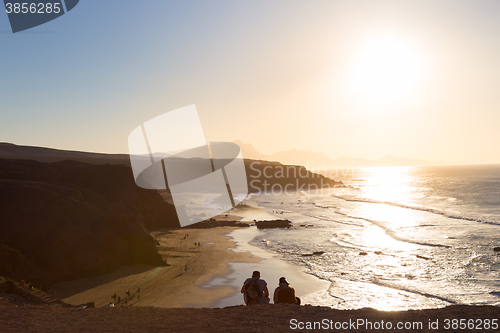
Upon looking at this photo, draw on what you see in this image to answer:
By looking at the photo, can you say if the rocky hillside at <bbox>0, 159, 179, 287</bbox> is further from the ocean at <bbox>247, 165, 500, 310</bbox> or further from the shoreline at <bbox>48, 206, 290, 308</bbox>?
the ocean at <bbox>247, 165, 500, 310</bbox>

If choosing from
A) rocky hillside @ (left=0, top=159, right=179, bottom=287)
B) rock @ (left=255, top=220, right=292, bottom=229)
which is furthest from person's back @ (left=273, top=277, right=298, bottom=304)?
rock @ (left=255, top=220, right=292, bottom=229)

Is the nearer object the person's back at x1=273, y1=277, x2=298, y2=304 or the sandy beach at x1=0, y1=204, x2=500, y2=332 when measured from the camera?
the sandy beach at x1=0, y1=204, x2=500, y2=332

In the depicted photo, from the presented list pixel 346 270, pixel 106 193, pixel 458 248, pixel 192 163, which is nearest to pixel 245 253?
pixel 346 270

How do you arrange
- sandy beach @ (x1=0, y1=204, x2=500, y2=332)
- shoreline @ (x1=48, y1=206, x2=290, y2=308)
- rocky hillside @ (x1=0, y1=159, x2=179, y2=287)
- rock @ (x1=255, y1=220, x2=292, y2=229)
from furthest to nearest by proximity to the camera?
rock @ (x1=255, y1=220, x2=292, y2=229)
rocky hillside @ (x1=0, y1=159, x2=179, y2=287)
shoreline @ (x1=48, y1=206, x2=290, y2=308)
sandy beach @ (x1=0, y1=204, x2=500, y2=332)

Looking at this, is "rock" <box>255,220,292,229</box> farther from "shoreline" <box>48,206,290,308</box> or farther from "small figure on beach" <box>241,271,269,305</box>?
"small figure on beach" <box>241,271,269,305</box>

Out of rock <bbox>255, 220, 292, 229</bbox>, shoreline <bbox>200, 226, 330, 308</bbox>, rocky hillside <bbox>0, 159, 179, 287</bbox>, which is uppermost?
rocky hillside <bbox>0, 159, 179, 287</bbox>

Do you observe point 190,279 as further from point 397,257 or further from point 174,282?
point 397,257

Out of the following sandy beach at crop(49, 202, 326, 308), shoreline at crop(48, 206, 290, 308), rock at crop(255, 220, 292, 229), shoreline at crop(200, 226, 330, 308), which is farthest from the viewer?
rock at crop(255, 220, 292, 229)

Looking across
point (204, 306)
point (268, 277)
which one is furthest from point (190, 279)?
point (268, 277)

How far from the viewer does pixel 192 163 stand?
156 meters

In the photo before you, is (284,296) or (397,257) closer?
(284,296)

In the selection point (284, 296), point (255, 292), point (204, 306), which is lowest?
point (204, 306)

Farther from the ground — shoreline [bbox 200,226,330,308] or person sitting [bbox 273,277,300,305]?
person sitting [bbox 273,277,300,305]

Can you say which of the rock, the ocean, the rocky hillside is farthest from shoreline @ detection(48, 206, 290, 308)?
the rock
